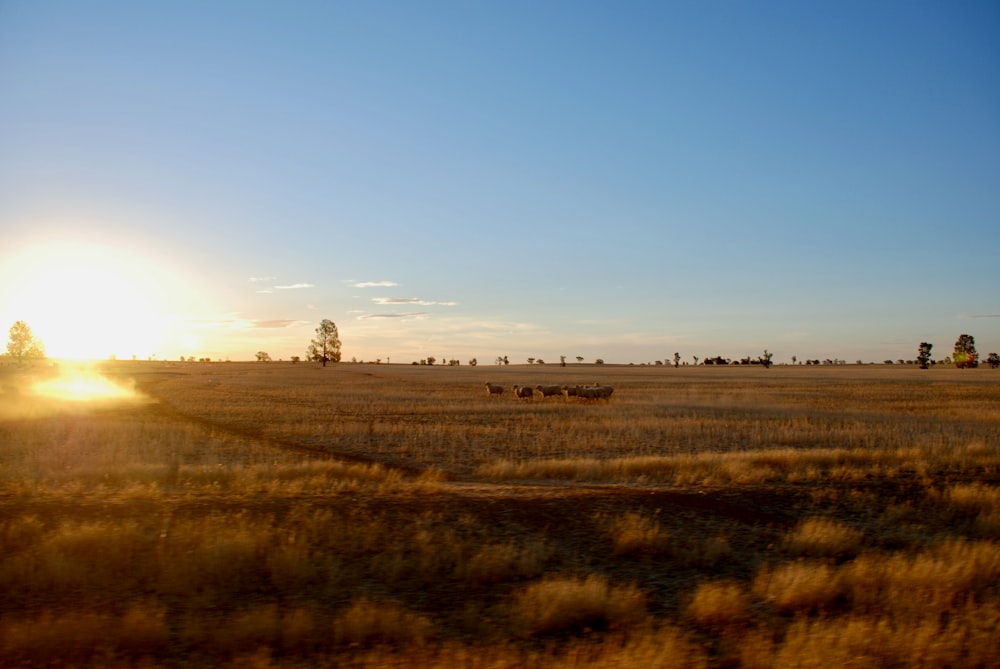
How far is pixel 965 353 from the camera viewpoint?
18300 cm

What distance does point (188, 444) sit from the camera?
23297mm

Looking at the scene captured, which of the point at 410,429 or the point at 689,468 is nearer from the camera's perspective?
the point at 689,468

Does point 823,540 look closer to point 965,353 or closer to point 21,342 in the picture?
point 21,342

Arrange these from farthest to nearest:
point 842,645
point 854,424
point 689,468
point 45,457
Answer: point 854,424 < point 45,457 < point 689,468 < point 842,645

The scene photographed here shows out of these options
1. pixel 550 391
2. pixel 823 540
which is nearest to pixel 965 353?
pixel 550 391

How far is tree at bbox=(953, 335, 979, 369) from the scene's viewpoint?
557ft

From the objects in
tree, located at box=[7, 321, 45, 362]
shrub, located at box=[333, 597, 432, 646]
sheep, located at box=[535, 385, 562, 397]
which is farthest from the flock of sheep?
tree, located at box=[7, 321, 45, 362]

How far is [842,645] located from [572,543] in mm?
4500

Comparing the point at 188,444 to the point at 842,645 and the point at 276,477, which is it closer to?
the point at 276,477

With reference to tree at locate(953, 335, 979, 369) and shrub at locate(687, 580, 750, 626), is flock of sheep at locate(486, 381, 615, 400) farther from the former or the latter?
tree at locate(953, 335, 979, 369)

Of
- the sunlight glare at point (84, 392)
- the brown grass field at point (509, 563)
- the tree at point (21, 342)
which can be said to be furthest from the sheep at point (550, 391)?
the tree at point (21, 342)

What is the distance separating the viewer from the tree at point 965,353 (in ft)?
557

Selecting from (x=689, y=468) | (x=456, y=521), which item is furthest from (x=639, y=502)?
(x=689, y=468)

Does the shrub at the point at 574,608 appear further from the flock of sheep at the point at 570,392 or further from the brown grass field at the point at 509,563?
the flock of sheep at the point at 570,392
